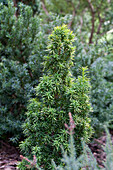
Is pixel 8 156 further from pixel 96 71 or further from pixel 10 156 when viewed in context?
pixel 96 71

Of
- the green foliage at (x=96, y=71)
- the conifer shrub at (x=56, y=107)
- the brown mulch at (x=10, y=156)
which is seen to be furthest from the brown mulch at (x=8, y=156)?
the green foliage at (x=96, y=71)

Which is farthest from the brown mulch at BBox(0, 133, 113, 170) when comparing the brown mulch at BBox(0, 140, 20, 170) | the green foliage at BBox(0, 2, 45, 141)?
the green foliage at BBox(0, 2, 45, 141)

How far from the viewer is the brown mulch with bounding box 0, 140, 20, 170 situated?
10.1ft

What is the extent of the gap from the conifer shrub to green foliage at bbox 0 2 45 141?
43.2 inches

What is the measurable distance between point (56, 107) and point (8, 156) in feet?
5.43

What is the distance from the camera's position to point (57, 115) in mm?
2609

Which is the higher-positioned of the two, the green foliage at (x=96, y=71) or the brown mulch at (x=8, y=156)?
the green foliage at (x=96, y=71)

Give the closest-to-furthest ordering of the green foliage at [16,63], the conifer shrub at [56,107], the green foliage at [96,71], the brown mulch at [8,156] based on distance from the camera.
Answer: the conifer shrub at [56,107], the brown mulch at [8,156], the green foliage at [16,63], the green foliage at [96,71]

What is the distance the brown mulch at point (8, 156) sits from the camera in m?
3.08

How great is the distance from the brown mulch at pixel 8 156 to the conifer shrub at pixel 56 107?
2.18 ft

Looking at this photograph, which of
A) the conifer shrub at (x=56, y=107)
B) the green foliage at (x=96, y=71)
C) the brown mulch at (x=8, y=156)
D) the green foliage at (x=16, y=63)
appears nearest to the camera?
the conifer shrub at (x=56, y=107)

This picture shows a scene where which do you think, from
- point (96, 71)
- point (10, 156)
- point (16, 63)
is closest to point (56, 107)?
point (10, 156)

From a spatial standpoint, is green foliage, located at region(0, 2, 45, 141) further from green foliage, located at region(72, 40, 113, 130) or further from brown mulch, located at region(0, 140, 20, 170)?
green foliage, located at region(72, 40, 113, 130)

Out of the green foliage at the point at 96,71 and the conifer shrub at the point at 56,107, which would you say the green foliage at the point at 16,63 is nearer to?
the green foliage at the point at 96,71
